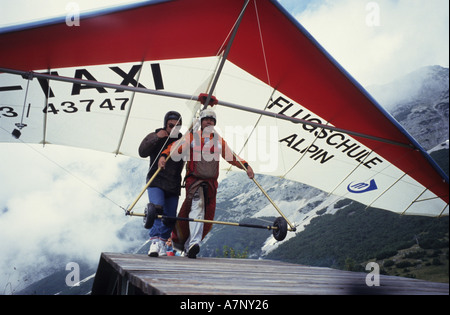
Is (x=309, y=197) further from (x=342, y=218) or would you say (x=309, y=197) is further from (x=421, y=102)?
(x=421, y=102)

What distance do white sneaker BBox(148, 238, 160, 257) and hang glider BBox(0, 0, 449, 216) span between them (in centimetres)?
180

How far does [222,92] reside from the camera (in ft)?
17.1

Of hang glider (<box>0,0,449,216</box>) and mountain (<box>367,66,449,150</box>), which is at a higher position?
mountain (<box>367,66,449,150</box>)

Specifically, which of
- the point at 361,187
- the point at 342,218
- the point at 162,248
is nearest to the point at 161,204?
the point at 162,248

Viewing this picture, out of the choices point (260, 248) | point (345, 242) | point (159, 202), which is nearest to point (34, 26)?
point (159, 202)

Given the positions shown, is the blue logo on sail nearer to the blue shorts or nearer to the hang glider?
the hang glider

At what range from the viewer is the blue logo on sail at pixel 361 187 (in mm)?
5812

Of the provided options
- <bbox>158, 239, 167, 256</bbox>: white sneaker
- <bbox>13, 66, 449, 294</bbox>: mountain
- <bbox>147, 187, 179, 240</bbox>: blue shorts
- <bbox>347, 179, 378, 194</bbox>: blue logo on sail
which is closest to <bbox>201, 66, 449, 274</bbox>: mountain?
<bbox>13, 66, 449, 294</bbox>: mountain

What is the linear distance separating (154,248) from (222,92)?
2.97 metres

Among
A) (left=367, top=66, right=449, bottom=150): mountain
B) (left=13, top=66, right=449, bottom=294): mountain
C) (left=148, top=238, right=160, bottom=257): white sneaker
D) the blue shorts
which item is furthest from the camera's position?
(left=367, top=66, right=449, bottom=150): mountain

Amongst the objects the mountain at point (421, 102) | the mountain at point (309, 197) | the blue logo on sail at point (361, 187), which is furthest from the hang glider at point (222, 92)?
the mountain at point (309, 197)

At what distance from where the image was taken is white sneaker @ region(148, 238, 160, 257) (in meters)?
2.91

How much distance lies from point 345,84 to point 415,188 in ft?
8.29

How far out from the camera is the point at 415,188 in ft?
17.9
